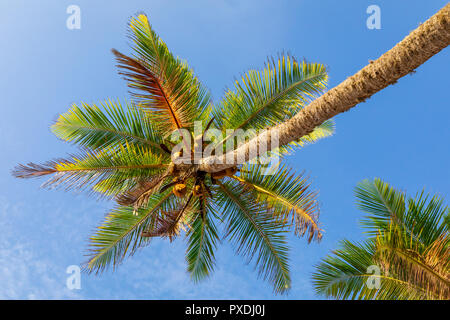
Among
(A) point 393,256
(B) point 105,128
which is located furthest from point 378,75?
(B) point 105,128

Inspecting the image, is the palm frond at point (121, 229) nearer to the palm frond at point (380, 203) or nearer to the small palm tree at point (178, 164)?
the small palm tree at point (178, 164)

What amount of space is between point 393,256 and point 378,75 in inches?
112

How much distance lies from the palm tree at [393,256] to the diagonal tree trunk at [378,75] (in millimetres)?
2137

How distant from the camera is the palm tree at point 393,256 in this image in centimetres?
533

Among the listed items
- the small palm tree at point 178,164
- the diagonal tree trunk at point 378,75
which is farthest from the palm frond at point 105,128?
the diagonal tree trunk at point 378,75

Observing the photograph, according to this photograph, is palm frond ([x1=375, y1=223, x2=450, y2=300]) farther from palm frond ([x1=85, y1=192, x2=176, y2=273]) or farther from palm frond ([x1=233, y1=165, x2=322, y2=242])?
palm frond ([x1=85, y1=192, x2=176, y2=273])

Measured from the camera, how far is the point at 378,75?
13.7ft

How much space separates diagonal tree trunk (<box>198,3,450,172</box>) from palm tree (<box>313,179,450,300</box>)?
7.01 feet

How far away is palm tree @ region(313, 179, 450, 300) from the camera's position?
5.33 m

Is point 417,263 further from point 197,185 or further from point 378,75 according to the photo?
point 197,185

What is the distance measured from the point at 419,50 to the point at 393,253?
10.1 feet

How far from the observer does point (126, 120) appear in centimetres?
782
